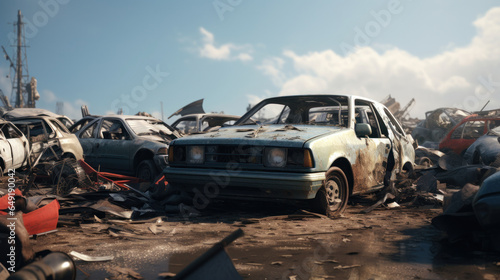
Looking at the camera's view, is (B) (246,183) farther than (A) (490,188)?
Yes

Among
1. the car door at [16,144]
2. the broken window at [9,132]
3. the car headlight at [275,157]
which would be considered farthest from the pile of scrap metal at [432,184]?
the broken window at [9,132]

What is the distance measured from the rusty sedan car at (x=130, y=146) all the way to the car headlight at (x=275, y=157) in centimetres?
378

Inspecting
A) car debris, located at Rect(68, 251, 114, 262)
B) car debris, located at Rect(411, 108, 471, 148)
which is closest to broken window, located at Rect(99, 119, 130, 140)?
car debris, located at Rect(68, 251, 114, 262)

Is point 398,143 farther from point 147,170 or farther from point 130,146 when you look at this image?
point 130,146

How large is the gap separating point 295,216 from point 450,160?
4.54 m

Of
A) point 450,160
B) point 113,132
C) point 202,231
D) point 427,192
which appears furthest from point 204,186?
point 450,160

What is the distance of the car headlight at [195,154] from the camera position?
16.3ft

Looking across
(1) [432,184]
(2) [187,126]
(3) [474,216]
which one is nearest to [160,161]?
(1) [432,184]

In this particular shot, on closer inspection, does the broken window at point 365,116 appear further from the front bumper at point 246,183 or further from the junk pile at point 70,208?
the junk pile at point 70,208

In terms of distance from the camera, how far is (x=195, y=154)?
16.4ft

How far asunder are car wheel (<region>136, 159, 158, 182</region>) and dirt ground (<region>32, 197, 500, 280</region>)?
10.7ft

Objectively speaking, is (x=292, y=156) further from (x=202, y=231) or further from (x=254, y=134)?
(x=202, y=231)

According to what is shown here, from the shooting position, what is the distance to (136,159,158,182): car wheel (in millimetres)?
8211

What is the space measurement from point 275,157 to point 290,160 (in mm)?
160
